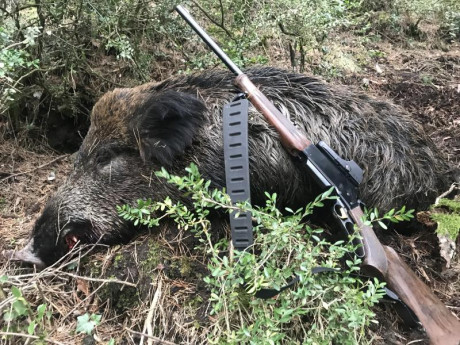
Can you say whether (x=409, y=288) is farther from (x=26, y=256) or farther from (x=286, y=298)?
(x=26, y=256)

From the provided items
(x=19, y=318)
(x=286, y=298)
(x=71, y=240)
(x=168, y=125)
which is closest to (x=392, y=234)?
(x=286, y=298)

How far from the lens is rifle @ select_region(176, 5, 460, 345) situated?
8.19 ft

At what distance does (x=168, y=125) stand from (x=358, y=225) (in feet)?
6.00

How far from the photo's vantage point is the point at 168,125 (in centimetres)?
352

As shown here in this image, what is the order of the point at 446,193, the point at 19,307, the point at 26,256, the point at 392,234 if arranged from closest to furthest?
1. the point at 19,307
2. the point at 26,256
3. the point at 392,234
4. the point at 446,193

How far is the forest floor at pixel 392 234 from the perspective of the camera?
285cm

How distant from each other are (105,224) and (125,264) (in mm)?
560

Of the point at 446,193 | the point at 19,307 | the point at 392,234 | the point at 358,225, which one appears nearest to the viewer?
the point at 19,307

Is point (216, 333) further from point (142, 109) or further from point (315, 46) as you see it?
point (315, 46)

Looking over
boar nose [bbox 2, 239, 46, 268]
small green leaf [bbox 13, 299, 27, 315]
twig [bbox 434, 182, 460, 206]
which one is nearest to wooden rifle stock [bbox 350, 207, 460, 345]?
twig [bbox 434, 182, 460, 206]

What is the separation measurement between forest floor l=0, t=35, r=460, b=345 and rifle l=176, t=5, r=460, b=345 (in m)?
0.25

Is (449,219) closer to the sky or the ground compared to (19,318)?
closer to the sky

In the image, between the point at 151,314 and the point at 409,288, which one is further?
the point at 151,314

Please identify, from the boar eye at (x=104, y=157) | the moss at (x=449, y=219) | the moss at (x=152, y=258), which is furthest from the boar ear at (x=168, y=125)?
the moss at (x=449, y=219)
